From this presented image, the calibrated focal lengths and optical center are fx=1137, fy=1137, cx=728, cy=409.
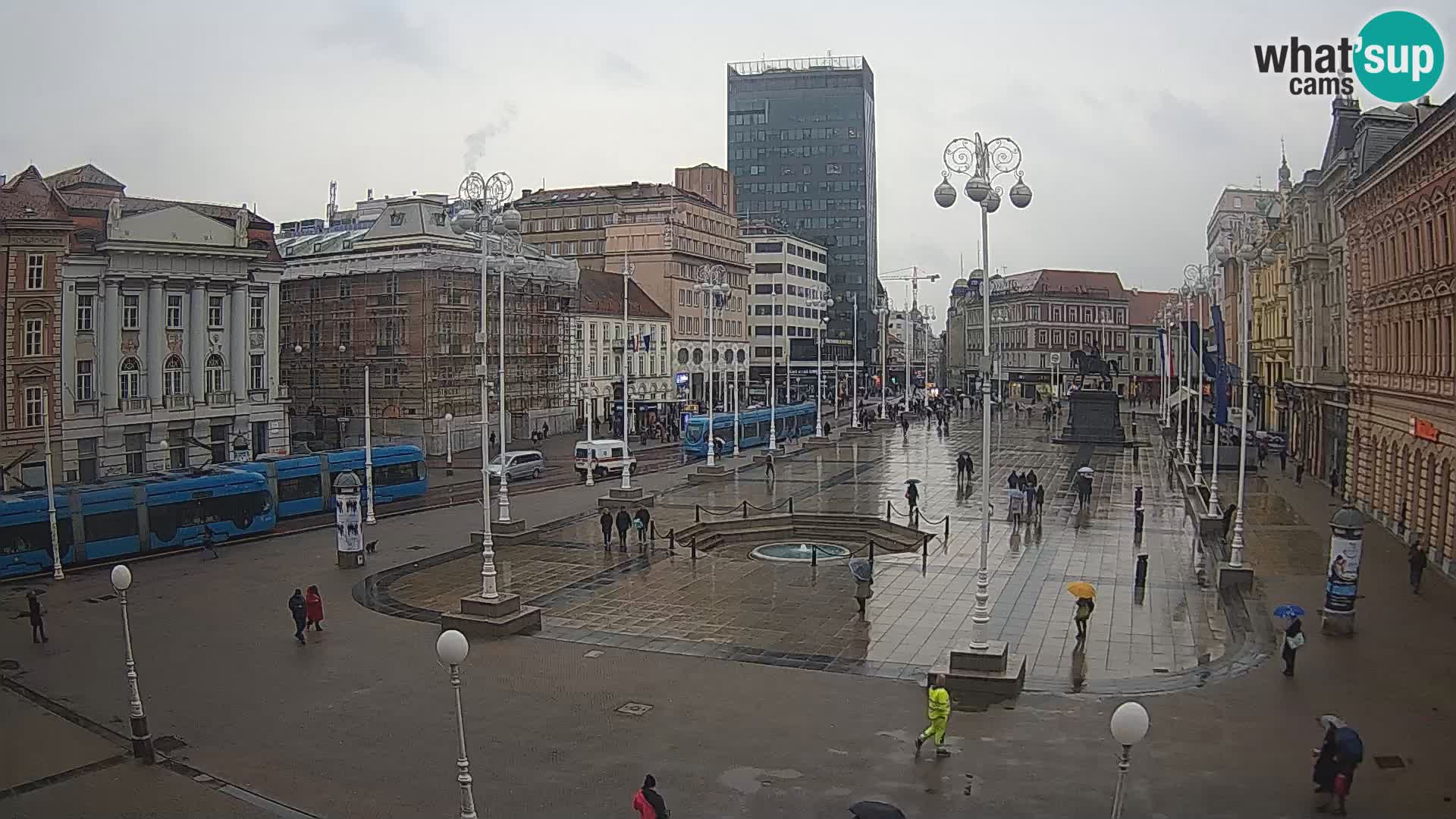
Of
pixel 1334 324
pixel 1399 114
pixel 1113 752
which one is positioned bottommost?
pixel 1113 752

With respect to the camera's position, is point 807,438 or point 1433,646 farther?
point 807,438

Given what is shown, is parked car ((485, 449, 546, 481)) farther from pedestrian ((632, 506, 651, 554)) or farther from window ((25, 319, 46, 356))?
pedestrian ((632, 506, 651, 554))

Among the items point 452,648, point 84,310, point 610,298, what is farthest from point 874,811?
point 610,298

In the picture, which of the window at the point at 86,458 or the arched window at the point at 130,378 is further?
the arched window at the point at 130,378

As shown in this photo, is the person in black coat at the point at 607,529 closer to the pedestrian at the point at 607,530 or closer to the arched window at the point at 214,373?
the pedestrian at the point at 607,530

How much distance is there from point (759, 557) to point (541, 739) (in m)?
17.6

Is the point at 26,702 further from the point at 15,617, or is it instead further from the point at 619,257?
the point at 619,257

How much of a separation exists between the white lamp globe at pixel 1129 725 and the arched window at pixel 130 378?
49.0 metres

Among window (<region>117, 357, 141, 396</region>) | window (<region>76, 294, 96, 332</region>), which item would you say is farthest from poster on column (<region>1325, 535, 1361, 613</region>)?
window (<region>76, 294, 96, 332</region>)

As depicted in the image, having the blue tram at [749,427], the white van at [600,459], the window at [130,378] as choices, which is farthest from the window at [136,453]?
the blue tram at [749,427]

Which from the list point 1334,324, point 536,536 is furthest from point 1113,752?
point 1334,324

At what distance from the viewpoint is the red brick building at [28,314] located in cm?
4172

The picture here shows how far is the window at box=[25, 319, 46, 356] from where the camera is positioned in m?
42.8

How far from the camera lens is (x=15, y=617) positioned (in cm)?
2675
